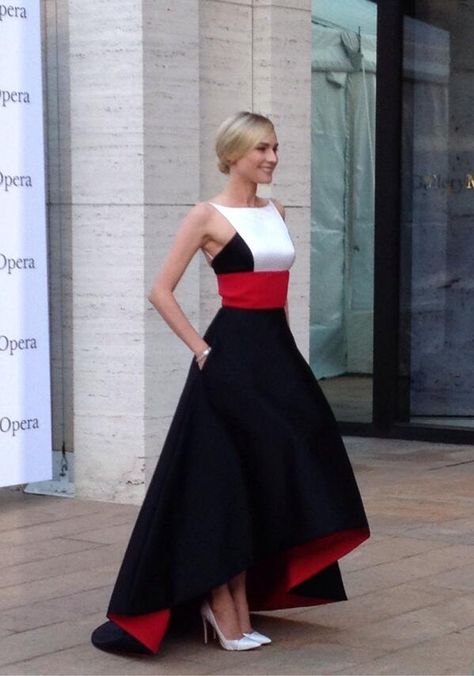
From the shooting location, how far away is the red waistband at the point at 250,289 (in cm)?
551

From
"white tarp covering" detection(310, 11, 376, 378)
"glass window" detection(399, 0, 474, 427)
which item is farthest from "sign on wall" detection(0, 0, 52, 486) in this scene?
"white tarp covering" detection(310, 11, 376, 378)

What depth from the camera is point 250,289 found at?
18.1ft

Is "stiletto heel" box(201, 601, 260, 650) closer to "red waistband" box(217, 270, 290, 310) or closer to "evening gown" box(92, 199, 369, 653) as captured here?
"evening gown" box(92, 199, 369, 653)

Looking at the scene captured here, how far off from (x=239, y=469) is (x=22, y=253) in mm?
3045

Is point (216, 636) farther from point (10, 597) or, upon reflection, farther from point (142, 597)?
point (10, 597)

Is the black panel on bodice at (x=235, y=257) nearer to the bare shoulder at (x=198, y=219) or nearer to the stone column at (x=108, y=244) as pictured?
the bare shoulder at (x=198, y=219)

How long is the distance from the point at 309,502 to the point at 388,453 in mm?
5040

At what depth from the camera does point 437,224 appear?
11.0 m

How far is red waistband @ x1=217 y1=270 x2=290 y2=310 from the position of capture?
5.51 m

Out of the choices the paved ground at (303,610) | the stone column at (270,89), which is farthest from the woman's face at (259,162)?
the stone column at (270,89)

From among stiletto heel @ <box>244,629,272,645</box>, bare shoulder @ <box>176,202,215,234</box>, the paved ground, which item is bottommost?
the paved ground

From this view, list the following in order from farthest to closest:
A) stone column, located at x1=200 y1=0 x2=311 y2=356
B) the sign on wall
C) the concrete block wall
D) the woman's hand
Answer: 1. stone column, located at x1=200 y1=0 x2=311 y2=356
2. the concrete block wall
3. the sign on wall
4. the woman's hand

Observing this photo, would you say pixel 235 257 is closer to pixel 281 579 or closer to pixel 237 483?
pixel 237 483

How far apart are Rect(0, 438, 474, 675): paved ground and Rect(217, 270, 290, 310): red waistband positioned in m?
1.17
